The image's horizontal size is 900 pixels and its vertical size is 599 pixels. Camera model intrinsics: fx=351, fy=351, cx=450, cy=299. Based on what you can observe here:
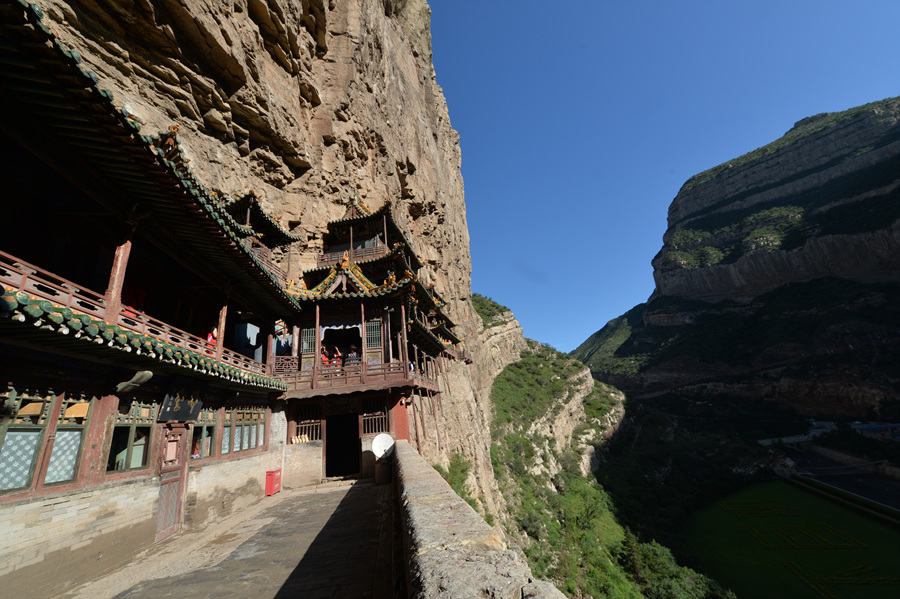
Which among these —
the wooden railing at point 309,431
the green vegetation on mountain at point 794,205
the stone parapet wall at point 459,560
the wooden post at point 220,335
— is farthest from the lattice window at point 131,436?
the green vegetation on mountain at point 794,205

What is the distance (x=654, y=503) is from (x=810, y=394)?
39843mm

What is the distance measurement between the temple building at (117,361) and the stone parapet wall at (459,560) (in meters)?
5.49

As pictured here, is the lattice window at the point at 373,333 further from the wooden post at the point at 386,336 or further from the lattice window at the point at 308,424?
the lattice window at the point at 308,424

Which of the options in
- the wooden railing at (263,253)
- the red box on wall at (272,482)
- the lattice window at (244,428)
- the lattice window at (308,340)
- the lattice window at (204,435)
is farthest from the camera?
the wooden railing at (263,253)

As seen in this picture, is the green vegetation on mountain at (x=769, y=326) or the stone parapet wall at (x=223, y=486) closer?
the stone parapet wall at (x=223, y=486)

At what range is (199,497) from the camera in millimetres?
9047

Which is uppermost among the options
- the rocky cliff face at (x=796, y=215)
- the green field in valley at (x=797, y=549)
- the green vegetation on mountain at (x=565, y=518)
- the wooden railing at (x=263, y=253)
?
the rocky cliff face at (x=796, y=215)

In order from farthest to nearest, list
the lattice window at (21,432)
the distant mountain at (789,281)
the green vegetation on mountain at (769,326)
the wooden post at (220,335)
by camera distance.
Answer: the green vegetation on mountain at (769,326)
the distant mountain at (789,281)
the wooden post at (220,335)
the lattice window at (21,432)

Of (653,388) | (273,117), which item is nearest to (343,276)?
(273,117)

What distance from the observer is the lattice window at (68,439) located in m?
5.86

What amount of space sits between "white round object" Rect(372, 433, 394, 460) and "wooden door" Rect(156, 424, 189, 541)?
213 inches

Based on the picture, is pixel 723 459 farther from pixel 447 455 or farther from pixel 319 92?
pixel 319 92

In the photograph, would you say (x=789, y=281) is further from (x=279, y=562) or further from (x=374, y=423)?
(x=279, y=562)

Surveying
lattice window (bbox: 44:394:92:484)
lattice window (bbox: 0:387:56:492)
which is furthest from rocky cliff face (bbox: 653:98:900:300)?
lattice window (bbox: 0:387:56:492)
